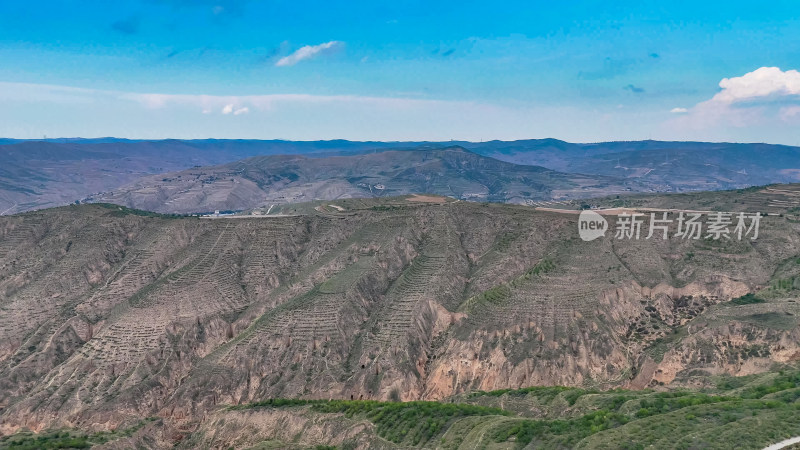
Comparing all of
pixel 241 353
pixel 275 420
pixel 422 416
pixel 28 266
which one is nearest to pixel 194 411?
pixel 241 353

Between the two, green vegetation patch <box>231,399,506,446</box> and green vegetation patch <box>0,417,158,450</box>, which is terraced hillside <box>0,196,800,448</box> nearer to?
green vegetation patch <box>231,399,506,446</box>

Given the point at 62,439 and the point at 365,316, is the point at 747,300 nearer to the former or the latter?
the point at 365,316

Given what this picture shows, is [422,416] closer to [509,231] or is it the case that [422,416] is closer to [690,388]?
[690,388]

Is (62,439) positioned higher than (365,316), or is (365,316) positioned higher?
(365,316)

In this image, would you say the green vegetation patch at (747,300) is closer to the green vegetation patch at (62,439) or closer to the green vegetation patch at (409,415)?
the green vegetation patch at (409,415)

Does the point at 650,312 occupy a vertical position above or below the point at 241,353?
above

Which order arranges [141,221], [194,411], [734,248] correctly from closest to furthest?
[194,411] < [734,248] < [141,221]

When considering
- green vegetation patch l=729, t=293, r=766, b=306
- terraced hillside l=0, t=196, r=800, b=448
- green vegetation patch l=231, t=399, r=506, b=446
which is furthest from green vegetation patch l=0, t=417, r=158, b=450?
green vegetation patch l=729, t=293, r=766, b=306

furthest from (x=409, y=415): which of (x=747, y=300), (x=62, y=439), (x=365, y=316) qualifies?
(x=747, y=300)
